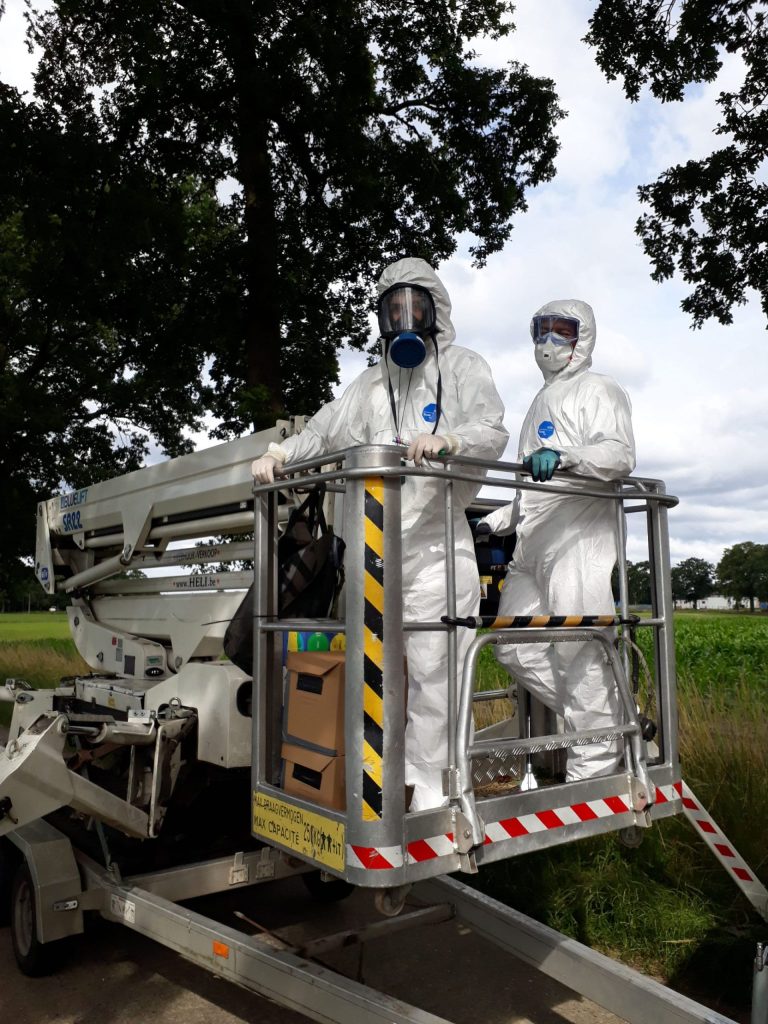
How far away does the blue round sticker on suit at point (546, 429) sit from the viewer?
379 centimetres

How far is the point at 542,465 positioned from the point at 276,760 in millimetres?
1390

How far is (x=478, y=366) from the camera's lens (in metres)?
3.37

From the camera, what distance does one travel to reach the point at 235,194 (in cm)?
1234

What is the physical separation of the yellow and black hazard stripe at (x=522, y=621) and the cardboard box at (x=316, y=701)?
387mm

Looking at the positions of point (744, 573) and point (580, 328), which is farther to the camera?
point (744, 573)

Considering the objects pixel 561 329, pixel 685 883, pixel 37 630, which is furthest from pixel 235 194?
pixel 37 630

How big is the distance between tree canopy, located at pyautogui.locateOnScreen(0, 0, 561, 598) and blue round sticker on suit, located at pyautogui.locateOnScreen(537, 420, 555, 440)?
6.18m

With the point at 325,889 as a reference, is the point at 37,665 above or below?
above

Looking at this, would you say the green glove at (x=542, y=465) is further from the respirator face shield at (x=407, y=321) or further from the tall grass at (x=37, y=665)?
the tall grass at (x=37, y=665)

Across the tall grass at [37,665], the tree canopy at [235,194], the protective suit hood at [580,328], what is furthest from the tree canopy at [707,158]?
the tall grass at [37,665]

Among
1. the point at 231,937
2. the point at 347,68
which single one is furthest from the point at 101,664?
the point at 347,68

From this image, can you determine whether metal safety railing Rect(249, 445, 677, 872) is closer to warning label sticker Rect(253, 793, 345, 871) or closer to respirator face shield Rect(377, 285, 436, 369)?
warning label sticker Rect(253, 793, 345, 871)

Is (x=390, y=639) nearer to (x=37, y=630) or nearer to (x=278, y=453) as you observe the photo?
(x=278, y=453)

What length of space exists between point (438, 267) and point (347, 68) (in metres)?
2.77
